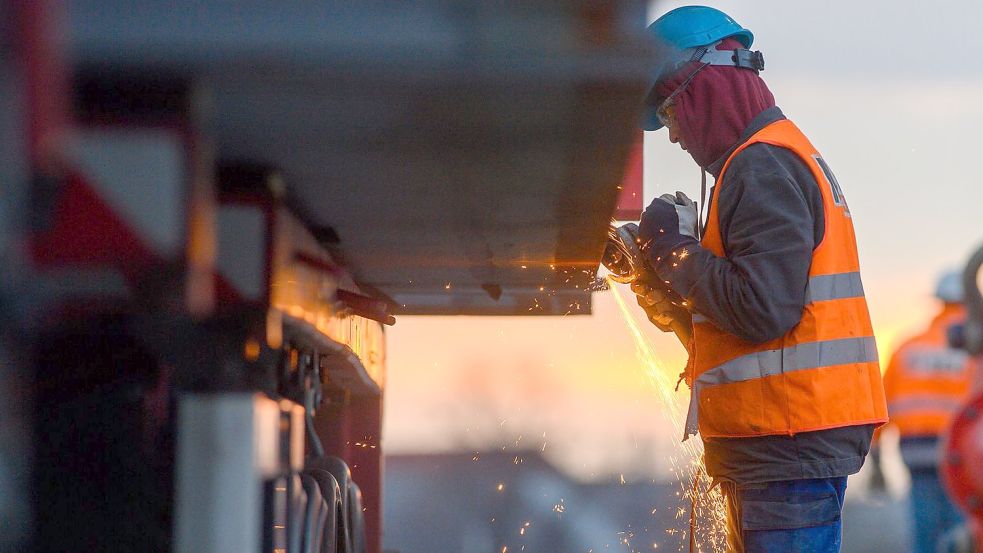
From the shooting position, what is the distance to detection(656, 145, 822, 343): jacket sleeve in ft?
7.48

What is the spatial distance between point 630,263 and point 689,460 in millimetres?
1561

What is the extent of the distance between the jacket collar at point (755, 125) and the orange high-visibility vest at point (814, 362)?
66mm

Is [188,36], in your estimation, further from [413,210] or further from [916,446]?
[916,446]

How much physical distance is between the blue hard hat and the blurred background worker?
0.71 metres

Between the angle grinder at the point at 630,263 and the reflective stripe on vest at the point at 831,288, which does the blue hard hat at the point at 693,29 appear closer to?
the angle grinder at the point at 630,263

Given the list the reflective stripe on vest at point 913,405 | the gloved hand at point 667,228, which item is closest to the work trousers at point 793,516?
the gloved hand at point 667,228

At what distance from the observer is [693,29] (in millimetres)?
2566

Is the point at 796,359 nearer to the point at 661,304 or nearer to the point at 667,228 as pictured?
the point at 667,228

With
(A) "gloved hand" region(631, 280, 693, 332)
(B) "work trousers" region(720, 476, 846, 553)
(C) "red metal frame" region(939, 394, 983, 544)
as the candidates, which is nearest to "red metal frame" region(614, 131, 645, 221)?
(A) "gloved hand" region(631, 280, 693, 332)

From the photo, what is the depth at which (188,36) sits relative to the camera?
3.73ft

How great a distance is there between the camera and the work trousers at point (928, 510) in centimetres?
202

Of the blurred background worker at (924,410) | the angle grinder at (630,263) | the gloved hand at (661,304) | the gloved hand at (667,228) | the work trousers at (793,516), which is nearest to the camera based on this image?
the blurred background worker at (924,410)

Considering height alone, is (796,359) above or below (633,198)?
below

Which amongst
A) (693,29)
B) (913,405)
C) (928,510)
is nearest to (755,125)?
(693,29)
